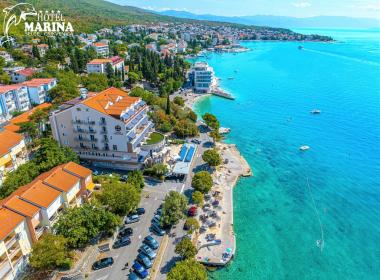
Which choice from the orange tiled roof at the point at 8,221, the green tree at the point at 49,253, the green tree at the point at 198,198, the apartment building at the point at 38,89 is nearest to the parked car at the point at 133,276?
the green tree at the point at 49,253

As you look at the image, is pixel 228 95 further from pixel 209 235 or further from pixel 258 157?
pixel 209 235

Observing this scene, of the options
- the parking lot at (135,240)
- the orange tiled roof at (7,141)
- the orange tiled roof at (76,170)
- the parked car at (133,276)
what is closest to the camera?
the parked car at (133,276)

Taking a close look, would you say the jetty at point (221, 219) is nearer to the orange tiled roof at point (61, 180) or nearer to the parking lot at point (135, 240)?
the parking lot at point (135, 240)

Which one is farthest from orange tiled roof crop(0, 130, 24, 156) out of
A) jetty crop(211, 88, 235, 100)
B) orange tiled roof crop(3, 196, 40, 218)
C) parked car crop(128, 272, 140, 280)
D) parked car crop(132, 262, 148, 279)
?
jetty crop(211, 88, 235, 100)

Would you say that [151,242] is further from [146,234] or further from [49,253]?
[49,253]

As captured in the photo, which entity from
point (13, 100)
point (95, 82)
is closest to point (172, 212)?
point (13, 100)

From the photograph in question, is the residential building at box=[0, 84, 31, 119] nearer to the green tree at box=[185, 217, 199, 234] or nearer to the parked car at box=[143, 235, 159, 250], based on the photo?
the parked car at box=[143, 235, 159, 250]
